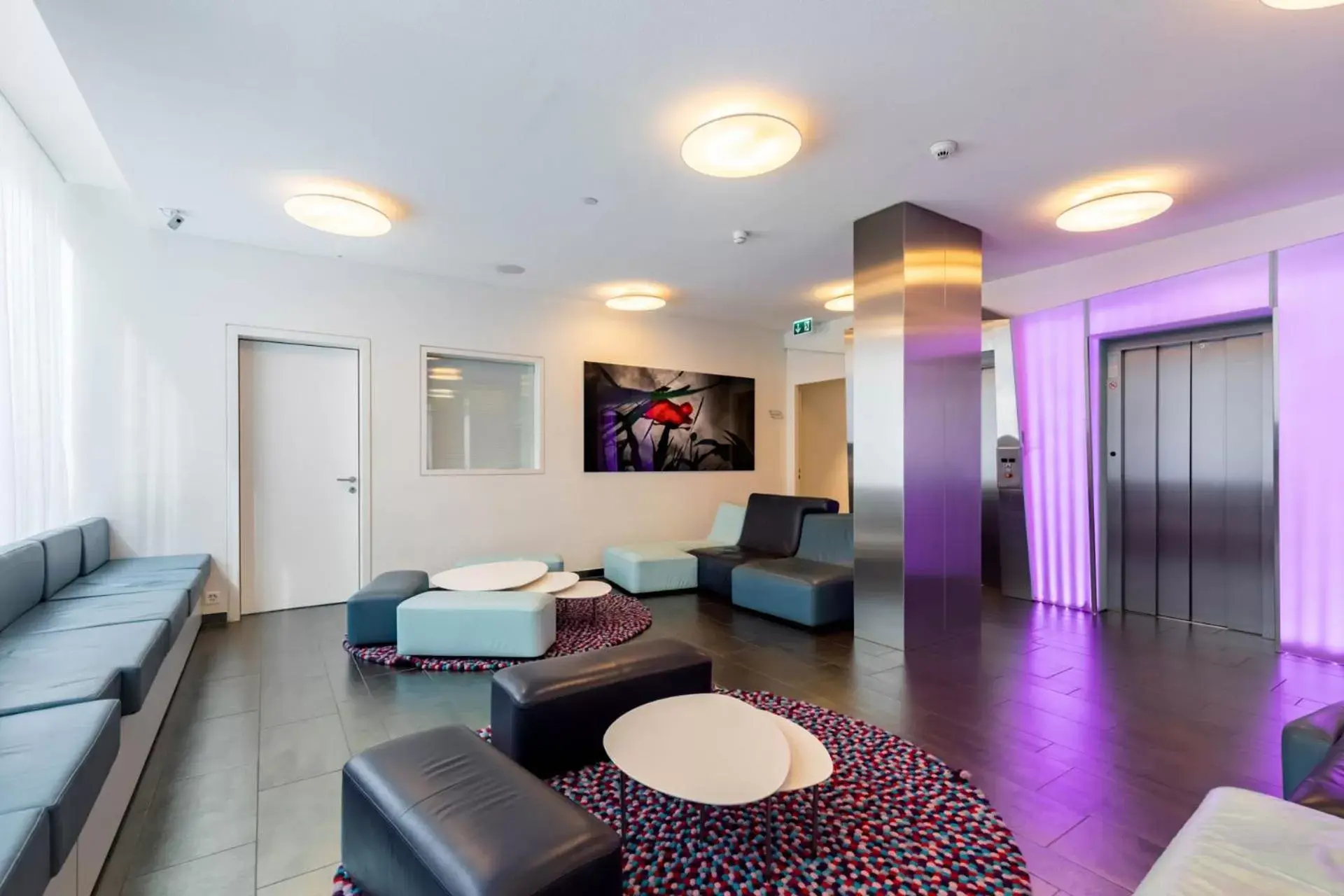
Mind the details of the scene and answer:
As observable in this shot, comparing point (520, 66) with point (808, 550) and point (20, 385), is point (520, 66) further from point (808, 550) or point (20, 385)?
point (808, 550)

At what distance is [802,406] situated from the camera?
8.98 metres

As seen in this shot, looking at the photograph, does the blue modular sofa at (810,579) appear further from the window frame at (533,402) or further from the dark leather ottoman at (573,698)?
the window frame at (533,402)

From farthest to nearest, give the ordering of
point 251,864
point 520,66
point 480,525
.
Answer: point 480,525 → point 520,66 → point 251,864

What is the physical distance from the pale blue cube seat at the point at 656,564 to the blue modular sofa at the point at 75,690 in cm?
331

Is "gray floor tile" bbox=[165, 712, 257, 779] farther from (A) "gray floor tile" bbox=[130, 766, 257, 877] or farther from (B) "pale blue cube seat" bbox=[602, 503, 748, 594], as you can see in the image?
(B) "pale blue cube seat" bbox=[602, 503, 748, 594]

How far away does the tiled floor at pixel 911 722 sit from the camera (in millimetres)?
1985

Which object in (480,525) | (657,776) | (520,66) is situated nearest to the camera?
(657,776)

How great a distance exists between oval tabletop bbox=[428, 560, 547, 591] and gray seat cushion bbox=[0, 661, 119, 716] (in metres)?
2.04

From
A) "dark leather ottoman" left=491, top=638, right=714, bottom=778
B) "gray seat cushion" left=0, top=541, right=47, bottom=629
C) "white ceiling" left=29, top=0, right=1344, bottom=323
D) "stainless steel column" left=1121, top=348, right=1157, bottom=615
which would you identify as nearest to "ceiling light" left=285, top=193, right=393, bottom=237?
"white ceiling" left=29, top=0, right=1344, bottom=323

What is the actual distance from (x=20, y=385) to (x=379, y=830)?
382cm

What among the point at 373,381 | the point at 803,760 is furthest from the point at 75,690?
the point at 373,381

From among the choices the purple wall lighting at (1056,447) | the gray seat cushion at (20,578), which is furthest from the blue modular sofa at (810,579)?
the gray seat cushion at (20,578)

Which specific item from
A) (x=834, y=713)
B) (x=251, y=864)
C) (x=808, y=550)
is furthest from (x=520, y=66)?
(x=808, y=550)

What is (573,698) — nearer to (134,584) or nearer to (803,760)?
(803,760)
